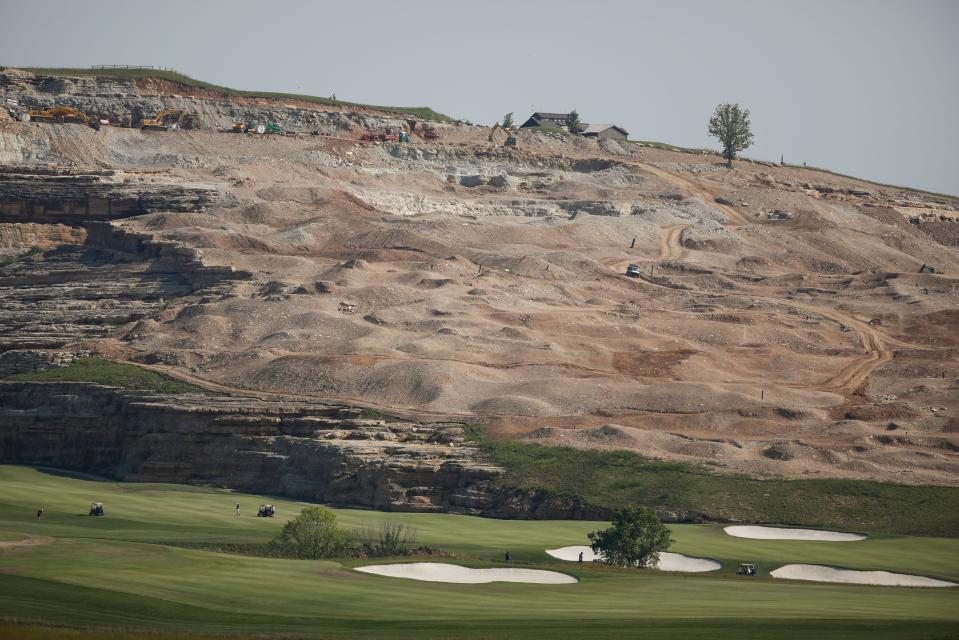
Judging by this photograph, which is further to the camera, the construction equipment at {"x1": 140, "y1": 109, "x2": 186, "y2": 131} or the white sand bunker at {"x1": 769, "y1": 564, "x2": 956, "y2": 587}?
the construction equipment at {"x1": 140, "y1": 109, "x2": 186, "y2": 131}

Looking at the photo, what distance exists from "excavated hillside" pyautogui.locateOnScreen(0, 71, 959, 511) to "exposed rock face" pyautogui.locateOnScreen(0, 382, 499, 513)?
44.3 inches

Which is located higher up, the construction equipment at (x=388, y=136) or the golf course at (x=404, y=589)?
the construction equipment at (x=388, y=136)

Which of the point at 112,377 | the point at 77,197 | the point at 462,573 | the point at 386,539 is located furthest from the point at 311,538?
the point at 77,197

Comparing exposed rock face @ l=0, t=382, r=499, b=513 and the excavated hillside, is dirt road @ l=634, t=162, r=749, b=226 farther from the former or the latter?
exposed rock face @ l=0, t=382, r=499, b=513

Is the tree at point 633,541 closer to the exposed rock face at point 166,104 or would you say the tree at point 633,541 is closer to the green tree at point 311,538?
the green tree at point 311,538

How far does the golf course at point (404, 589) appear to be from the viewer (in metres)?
36.8

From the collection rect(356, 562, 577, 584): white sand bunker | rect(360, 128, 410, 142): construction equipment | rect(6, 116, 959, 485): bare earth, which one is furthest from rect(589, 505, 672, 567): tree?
rect(360, 128, 410, 142): construction equipment

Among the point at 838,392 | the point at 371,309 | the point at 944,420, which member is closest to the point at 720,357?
the point at 838,392

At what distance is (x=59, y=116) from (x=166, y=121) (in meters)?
9.87

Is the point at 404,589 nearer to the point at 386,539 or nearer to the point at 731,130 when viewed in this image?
the point at 386,539

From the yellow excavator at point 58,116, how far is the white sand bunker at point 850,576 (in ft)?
301

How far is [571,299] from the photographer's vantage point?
344 ft

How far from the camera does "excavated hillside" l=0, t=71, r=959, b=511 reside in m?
82.5

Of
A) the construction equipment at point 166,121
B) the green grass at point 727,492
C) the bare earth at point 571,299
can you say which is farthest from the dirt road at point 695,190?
the green grass at point 727,492
